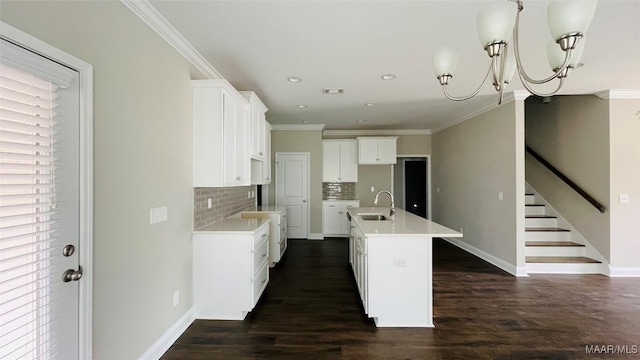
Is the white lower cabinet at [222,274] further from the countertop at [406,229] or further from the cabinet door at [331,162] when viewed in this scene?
the cabinet door at [331,162]

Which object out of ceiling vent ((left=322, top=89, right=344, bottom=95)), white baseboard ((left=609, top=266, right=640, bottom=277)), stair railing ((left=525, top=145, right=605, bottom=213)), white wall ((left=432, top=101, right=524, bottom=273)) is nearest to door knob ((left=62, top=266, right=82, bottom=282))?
ceiling vent ((left=322, top=89, right=344, bottom=95))

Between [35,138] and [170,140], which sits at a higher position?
[170,140]

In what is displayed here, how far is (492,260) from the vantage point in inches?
164

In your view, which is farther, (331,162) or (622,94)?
(331,162)

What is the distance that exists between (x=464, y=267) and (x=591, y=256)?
5.96 ft

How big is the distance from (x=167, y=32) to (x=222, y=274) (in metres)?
2.13

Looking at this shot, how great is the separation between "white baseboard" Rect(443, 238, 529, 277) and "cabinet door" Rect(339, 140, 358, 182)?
255cm

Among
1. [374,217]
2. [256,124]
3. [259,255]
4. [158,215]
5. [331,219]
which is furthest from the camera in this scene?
[331,219]

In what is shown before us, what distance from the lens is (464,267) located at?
4008 millimetres

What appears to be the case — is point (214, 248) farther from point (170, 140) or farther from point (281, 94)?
point (281, 94)

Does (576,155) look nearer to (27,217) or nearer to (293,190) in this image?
(293,190)

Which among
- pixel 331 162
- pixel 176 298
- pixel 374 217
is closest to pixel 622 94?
pixel 374 217

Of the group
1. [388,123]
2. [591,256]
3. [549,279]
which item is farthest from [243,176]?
[591,256]

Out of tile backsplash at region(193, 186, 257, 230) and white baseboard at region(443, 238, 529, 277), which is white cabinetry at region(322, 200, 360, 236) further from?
white baseboard at region(443, 238, 529, 277)
